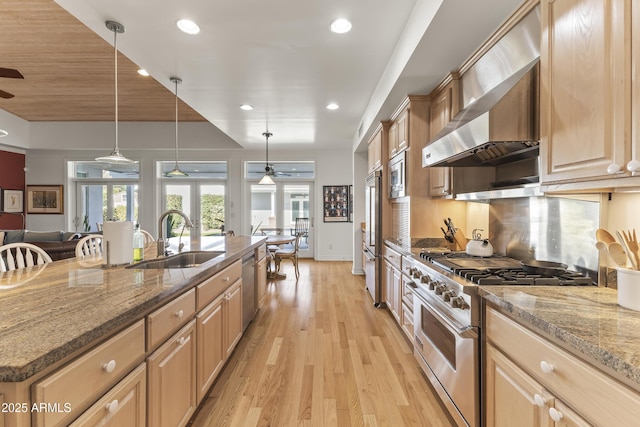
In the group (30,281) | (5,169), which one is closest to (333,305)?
(30,281)

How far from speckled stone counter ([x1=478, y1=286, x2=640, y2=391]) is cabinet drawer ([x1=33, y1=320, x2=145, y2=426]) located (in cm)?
144

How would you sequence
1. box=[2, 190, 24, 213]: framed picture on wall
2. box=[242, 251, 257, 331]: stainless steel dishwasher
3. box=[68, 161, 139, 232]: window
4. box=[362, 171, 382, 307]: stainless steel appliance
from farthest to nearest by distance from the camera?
1. box=[68, 161, 139, 232]: window
2. box=[2, 190, 24, 213]: framed picture on wall
3. box=[362, 171, 382, 307]: stainless steel appliance
4. box=[242, 251, 257, 331]: stainless steel dishwasher

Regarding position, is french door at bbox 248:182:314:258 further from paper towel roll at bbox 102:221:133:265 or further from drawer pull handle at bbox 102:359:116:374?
drawer pull handle at bbox 102:359:116:374

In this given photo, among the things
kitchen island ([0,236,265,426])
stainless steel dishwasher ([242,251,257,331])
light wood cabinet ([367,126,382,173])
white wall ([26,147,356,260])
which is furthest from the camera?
white wall ([26,147,356,260])

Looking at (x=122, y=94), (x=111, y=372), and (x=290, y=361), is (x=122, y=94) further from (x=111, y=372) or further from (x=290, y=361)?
(x=111, y=372)

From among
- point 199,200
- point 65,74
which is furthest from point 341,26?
point 199,200

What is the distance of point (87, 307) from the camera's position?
1.11m

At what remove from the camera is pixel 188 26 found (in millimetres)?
2232

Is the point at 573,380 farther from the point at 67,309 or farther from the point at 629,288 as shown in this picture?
the point at 67,309

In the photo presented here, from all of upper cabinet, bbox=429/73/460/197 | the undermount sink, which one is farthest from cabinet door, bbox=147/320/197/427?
upper cabinet, bbox=429/73/460/197

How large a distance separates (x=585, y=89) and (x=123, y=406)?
2118mm

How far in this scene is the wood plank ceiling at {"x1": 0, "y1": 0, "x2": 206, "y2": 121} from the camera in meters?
3.06

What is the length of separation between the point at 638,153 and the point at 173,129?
764 cm

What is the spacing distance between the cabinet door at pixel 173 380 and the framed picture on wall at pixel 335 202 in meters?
5.78
